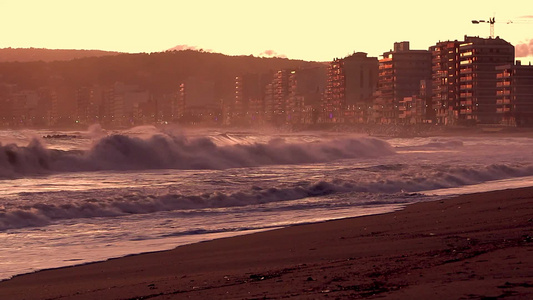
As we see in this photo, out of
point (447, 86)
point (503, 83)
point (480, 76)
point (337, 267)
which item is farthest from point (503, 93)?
point (337, 267)

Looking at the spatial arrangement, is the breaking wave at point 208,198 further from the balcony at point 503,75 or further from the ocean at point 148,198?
the balcony at point 503,75

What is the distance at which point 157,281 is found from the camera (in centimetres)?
930

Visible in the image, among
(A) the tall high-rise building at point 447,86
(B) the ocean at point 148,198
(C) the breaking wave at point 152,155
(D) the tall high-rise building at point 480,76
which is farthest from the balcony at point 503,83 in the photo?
(B) the ocean at point 148,198

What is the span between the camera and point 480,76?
179 meters

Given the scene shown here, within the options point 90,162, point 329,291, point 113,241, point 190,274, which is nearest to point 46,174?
point 90,162

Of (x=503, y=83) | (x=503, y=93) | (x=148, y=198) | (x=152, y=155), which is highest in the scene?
(x=503, y=83)

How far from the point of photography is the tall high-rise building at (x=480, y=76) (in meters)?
175

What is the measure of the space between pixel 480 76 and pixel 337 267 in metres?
176

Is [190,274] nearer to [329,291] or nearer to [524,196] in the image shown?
[329,291]

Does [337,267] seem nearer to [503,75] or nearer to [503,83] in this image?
[503,83]

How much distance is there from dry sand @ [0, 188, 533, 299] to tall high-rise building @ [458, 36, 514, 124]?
534 ft

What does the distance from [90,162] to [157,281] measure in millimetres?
33791

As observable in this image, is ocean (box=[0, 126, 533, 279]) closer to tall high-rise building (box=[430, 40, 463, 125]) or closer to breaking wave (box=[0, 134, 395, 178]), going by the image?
breaking wave (box=[0, 134, 395, 178])

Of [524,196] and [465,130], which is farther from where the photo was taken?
[465,130]
